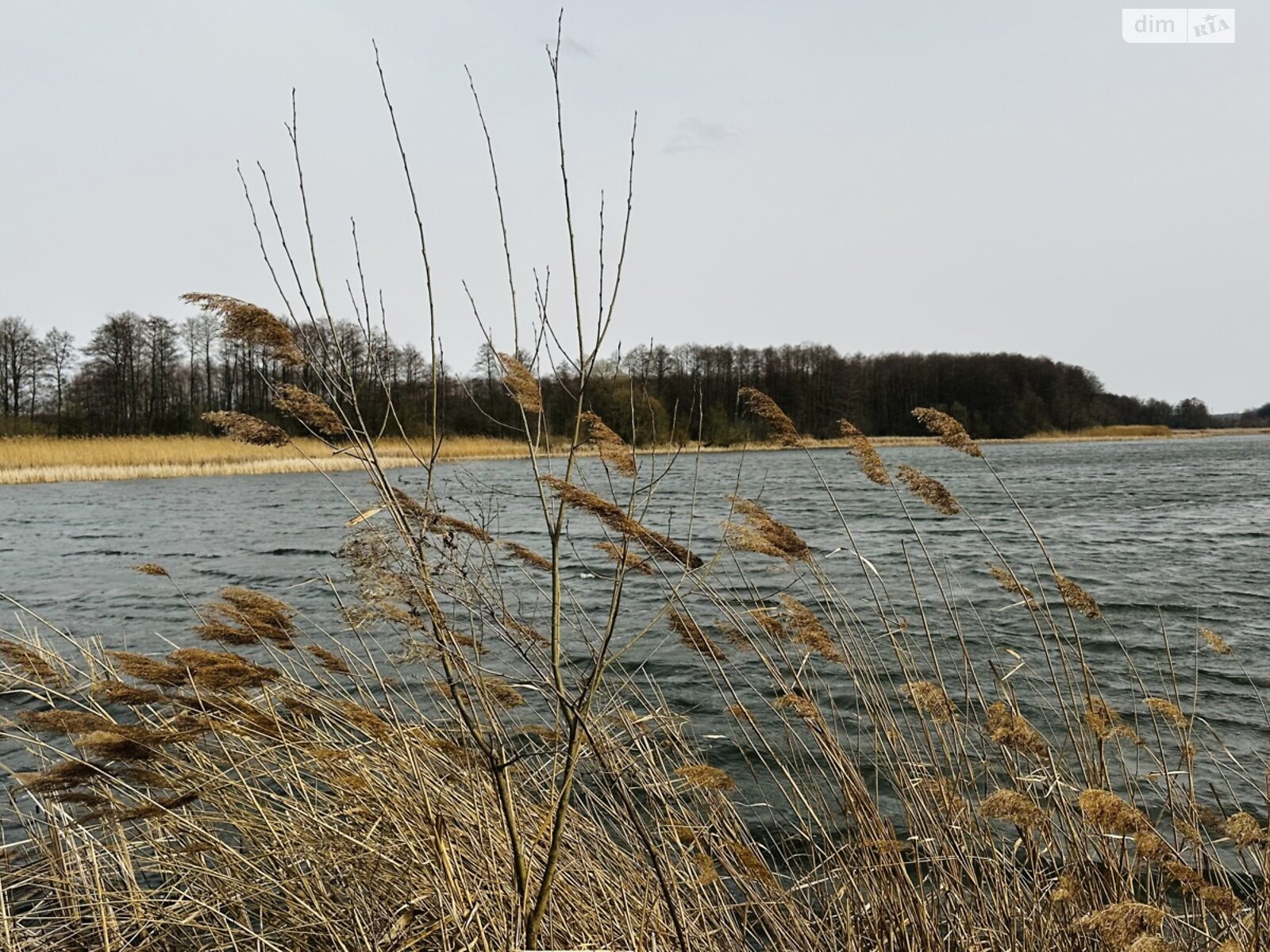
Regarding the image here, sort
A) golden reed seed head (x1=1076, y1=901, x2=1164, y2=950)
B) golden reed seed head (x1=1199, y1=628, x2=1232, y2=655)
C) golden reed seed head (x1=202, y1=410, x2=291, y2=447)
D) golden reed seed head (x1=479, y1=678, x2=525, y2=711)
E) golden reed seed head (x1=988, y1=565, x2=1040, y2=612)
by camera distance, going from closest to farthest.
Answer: golden reed seed head (x1=1076, y1=901, x2=1164, y2=950) < golden reed seed head (x1=202, y1=410, x2=291, y2=447) < golden reed seed head (x1=479, y1=678, x2=525, y2=711) < golden reed seed head (x1=988, y1=565, x2=1040, y2=612) < golden reed seed head (x1=1199, y1=628, x2=1232, y2=655)

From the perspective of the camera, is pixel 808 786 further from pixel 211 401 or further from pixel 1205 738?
pixel 211 401

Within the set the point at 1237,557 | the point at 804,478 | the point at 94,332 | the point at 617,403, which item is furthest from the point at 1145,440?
the point at 617,403

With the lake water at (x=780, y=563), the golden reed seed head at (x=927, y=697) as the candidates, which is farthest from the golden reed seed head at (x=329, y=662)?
the golden reed seed head at (x=927, y=697)

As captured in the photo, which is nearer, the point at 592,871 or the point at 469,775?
the point at 469,775

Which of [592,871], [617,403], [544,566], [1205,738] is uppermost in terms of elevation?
[617,403]

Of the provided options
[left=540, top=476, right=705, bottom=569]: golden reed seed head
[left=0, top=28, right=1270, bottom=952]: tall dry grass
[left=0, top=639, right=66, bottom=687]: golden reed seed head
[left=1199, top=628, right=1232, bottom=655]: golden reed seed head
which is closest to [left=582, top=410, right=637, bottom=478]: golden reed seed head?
[left=0, top=28, right=1270, bottom=952]: tall dry grass

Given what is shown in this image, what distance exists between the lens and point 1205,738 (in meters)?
5.00

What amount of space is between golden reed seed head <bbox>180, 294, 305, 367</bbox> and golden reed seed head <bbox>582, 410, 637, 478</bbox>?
0.76 meters

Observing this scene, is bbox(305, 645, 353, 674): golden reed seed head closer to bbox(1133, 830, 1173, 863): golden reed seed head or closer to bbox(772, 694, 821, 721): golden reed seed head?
bbox(772, 694, 821, 721): golden reed seed head

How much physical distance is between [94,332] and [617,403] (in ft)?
171

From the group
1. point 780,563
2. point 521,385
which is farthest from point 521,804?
point 780,563

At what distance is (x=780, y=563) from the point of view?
15.0 ft

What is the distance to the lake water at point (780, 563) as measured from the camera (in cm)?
632

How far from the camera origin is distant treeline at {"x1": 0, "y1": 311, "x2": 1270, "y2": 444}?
9.09 feet
